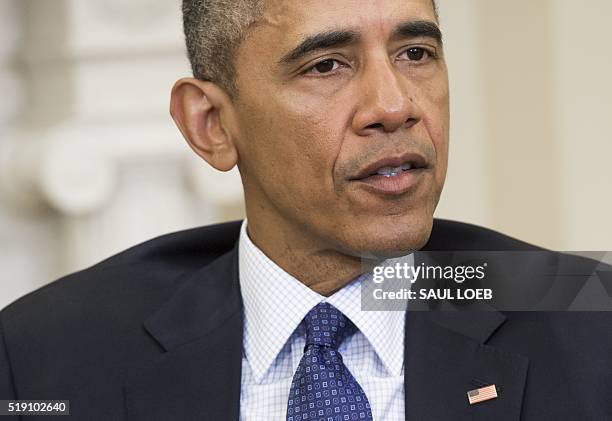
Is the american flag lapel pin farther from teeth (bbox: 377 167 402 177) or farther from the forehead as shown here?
the forehead

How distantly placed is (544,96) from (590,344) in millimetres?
1162

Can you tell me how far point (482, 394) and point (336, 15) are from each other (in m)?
0.62

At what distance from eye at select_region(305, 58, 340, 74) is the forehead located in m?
0.05

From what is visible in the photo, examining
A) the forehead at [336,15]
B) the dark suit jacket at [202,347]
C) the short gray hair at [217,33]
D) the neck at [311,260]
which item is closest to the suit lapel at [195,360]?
the dark suit jacket at [202,347]

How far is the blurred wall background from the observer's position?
288cm

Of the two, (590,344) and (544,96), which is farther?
(544,96)

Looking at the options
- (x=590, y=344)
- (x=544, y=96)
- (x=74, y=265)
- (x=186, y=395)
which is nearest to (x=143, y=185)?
(x=74, y=265)

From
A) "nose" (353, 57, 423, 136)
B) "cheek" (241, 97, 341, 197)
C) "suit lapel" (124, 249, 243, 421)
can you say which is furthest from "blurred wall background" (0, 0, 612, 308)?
"nose" (353, 57, 423, 136)

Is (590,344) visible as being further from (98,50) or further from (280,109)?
(98,50)

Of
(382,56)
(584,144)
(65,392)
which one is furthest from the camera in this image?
(584,144)

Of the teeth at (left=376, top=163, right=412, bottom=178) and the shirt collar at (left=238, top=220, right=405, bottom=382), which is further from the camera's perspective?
the shirt collar at (left=238, top=220, right=405, bottom=382)

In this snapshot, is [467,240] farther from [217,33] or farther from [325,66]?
[217,33]

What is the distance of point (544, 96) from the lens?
2.92 m

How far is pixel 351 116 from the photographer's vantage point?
5.99 ft
